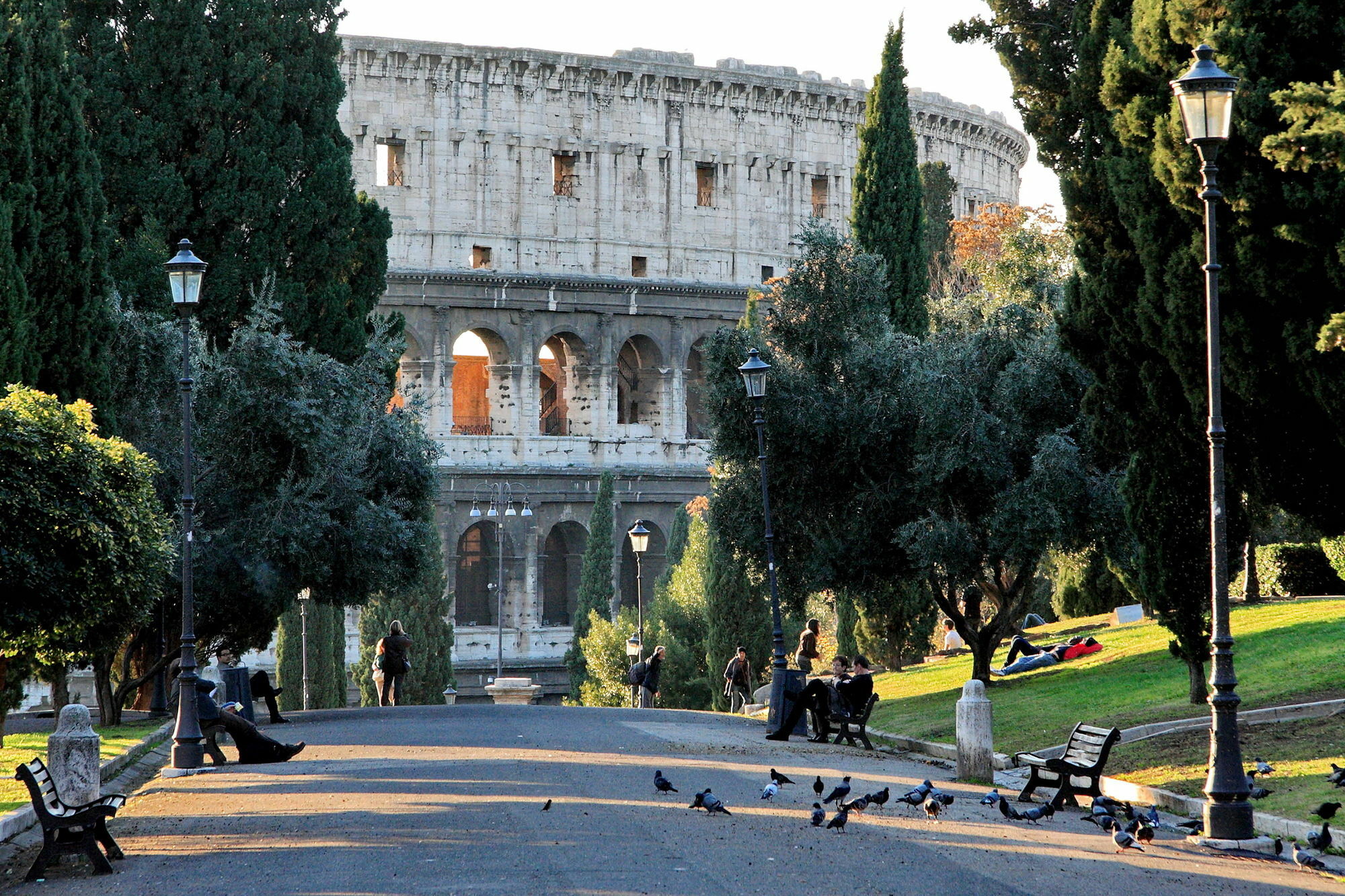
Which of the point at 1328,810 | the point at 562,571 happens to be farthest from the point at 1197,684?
the point at 562,571

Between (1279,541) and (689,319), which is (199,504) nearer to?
(1279,541)

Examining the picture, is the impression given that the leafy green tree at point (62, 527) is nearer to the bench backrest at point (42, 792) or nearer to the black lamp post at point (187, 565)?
the black lamp post at point (187, 565)

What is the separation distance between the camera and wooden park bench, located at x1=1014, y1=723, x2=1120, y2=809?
13.4 m

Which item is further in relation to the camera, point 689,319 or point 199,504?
point 689,319

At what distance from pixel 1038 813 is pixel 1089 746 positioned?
1.95m

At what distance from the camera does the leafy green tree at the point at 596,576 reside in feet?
160

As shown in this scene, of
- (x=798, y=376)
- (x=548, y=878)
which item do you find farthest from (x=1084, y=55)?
(x=548, y=878)

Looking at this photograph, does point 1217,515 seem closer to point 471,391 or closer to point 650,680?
point 650,680

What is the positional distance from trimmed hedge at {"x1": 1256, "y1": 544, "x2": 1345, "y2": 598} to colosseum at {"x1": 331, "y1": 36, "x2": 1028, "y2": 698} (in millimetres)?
23767

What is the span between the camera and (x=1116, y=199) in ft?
53.9

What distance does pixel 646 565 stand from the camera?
53.8 meters

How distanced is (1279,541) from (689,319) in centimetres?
2264

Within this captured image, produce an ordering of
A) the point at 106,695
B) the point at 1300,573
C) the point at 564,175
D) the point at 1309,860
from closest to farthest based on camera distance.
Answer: the point at 1309,860, the point at 106,695, the point at 1300,573, the point at 564,175

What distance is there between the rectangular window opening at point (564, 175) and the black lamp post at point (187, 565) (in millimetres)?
35837
